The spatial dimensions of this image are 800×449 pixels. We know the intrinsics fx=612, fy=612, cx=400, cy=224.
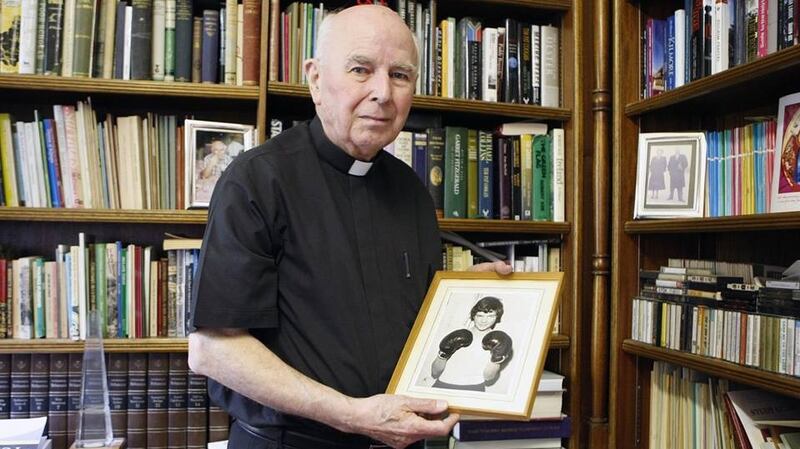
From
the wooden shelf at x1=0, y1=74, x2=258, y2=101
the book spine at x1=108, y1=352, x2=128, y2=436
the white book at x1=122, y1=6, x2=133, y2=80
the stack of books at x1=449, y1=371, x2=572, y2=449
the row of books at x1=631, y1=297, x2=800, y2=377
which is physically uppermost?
the white book at x1=122, y1=6, x2=133, y2=80

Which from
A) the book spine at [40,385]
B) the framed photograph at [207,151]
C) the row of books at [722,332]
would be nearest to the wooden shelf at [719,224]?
the row of books at [722,332]

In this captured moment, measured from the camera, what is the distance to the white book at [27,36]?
1725 millimetres

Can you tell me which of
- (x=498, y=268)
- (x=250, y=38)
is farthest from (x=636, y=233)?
(x=250, y=38)

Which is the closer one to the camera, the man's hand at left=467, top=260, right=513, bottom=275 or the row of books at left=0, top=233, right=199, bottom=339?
the man's hand at left=467, top=260, right=513, bottom=275

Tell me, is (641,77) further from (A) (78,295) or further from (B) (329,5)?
A: (A) (78,295)

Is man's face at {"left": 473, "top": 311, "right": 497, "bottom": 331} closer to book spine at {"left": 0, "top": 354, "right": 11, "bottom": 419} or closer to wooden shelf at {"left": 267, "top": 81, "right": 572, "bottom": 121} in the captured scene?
wooden shelf at {"left": 267, "top": 81, "right": 572, "bottom": 121}

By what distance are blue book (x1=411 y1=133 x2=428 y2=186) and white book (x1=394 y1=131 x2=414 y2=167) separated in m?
0.01

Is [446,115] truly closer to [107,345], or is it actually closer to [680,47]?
[680,47]

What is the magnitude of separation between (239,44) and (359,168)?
775 mm

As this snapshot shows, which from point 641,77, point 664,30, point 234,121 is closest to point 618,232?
point 641,77

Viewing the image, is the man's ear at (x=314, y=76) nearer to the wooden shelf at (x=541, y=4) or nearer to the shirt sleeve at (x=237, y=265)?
the shirt sleeve at (x=237, y=265)

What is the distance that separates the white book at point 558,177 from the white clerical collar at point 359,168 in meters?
0.92

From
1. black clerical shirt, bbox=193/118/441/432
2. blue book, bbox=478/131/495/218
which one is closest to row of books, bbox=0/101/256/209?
black clerical shirt, bbox=193/118/441/432

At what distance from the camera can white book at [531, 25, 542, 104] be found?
2.06 m
